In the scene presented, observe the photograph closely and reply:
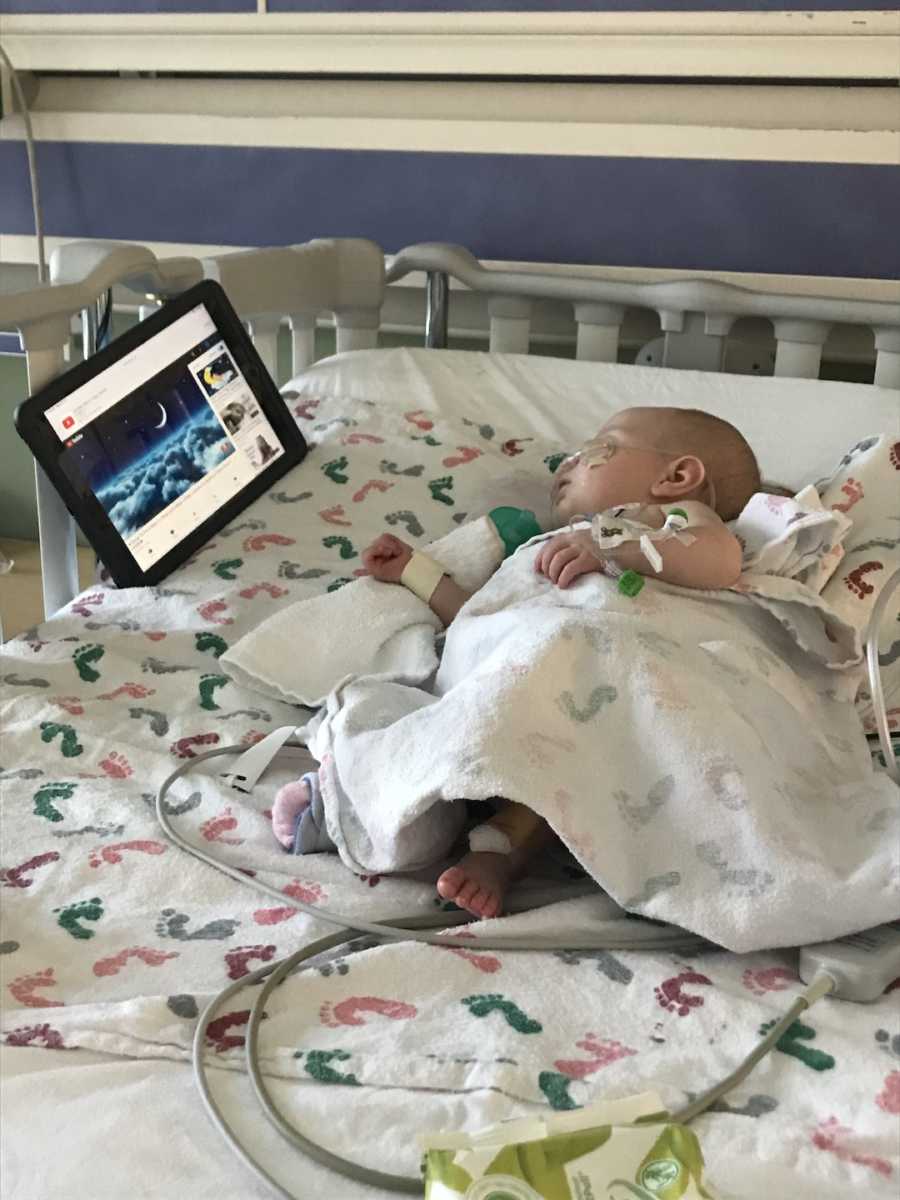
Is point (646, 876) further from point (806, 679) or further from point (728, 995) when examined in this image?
point (806, 679)

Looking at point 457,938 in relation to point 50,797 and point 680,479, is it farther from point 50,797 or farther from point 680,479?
point 680,479

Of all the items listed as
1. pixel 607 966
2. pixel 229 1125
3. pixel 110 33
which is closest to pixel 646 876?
pixel 607 966

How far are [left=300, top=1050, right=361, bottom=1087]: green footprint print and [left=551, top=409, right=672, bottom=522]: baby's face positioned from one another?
682 mm

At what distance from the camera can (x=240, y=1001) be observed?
31.3 inches

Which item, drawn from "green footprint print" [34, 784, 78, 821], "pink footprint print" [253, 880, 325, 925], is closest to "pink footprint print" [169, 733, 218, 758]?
"green footprint print" [34, 784, 78, 821]

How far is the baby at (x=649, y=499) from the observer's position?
1.13m

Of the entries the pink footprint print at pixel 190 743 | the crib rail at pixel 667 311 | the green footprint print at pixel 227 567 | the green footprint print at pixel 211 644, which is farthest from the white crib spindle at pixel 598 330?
the pink footprint print at pixel 190 743

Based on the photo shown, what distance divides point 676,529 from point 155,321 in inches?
24.0

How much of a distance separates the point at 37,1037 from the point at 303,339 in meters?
1.22

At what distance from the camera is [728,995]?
32.2 inches

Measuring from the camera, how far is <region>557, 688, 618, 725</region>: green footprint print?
3.16 feet

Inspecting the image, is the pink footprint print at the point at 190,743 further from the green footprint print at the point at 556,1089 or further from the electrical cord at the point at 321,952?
the green footprint print at the point at 556,1089

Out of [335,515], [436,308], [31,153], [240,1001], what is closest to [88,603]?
[335,515]

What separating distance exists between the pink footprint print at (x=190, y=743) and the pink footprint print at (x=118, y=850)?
0.14 meters
